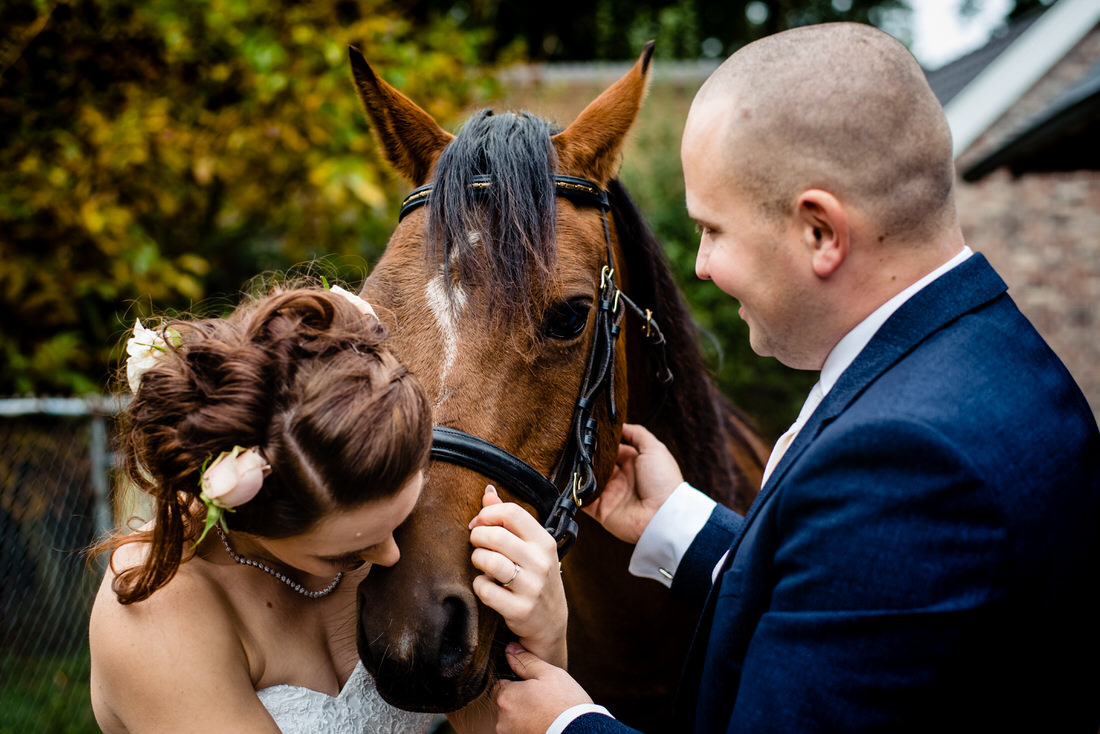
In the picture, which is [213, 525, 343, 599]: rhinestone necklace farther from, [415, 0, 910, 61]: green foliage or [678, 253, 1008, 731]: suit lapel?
[415, 0, 910, 61]: green foliage

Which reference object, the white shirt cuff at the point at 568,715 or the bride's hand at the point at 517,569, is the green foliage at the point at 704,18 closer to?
the bride's hand at the point at 517,569

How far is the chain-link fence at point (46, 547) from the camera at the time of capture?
4891 millimetres

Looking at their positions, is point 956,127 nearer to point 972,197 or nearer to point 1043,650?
point 972,197

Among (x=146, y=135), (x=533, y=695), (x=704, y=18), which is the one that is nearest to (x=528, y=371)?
(x=533, y=695)

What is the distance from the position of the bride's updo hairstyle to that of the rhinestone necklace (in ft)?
0.55

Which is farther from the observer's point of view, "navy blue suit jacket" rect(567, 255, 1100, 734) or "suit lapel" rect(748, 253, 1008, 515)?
"suit lapel" rect(748, 253, 1008, 515)

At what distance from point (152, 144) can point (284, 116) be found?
3.20 feet

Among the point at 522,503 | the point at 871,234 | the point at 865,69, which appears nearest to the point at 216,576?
Result: the point at 522,503

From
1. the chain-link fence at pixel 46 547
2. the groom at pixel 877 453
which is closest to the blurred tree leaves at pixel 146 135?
the chain-link fence at pixel 46 547

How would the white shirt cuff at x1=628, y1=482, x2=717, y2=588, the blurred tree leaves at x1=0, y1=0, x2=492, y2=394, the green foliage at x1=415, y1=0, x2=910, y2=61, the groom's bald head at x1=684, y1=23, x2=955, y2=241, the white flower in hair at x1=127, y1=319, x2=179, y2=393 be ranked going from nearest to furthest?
the groom's bald head at x1=684, y1=23, x2=955, y2=241
the white flower in hair at x1=127, y1=319, x2=179, y2=393
the white shirt cuff at x1=628, y1=482, x2=717, y2=588
the blurred tree leaves at x1=0, y1=0, x2=492, y2=394
the green foliage at x1=415, y1=0, x2=910, y2=61

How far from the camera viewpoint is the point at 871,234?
56.2 inches

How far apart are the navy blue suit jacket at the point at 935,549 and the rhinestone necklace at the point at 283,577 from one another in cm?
105

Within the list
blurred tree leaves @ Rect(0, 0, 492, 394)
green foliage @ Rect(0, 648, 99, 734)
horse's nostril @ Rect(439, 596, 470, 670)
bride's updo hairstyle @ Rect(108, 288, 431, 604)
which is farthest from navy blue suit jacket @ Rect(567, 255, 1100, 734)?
green foliage @ Rect(0, 648, 99, 734)

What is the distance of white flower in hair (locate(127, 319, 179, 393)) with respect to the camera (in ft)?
5.28
